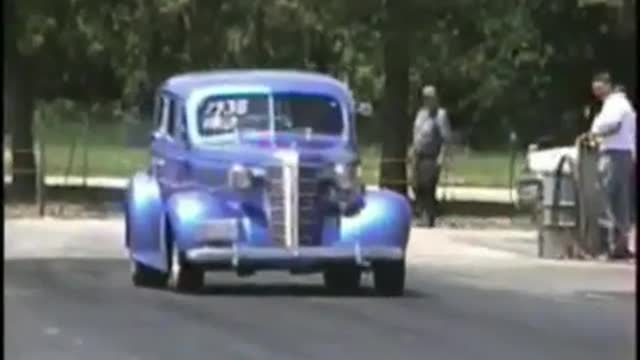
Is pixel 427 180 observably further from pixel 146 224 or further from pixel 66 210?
pixel 146 224

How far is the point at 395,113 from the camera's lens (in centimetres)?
3028

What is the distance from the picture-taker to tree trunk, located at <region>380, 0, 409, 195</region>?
95.2 feet

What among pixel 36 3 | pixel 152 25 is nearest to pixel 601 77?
pixel 36 3

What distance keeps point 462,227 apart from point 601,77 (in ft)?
Answer: 21.4

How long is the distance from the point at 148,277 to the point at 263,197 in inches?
54.7

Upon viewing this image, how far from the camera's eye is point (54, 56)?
1286 inches

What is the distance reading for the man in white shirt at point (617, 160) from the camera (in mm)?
18906

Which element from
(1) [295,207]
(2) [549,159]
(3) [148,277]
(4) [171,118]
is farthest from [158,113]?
(2) [549,159]

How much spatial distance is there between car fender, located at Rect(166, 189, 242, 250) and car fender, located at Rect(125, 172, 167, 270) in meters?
0.41

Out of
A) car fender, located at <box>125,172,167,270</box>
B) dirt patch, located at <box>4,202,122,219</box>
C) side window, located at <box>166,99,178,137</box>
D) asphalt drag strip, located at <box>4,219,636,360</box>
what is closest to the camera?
asphalt drag strip, located at <box>4,219,636,360</box>

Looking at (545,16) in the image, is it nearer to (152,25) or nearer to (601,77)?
A: (152,25)

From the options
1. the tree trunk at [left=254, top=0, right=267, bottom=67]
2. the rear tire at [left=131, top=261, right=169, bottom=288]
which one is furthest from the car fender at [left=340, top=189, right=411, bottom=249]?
the tree trunk at [left=254, top=0, right=267, bottom=67]

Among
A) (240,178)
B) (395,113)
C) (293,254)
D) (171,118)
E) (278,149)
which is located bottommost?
(293,254)

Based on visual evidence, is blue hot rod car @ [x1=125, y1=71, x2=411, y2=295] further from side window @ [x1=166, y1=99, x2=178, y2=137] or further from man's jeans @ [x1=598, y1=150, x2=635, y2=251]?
man's jeans @ [x1=598, y1=150, x2=635, y2=251]
